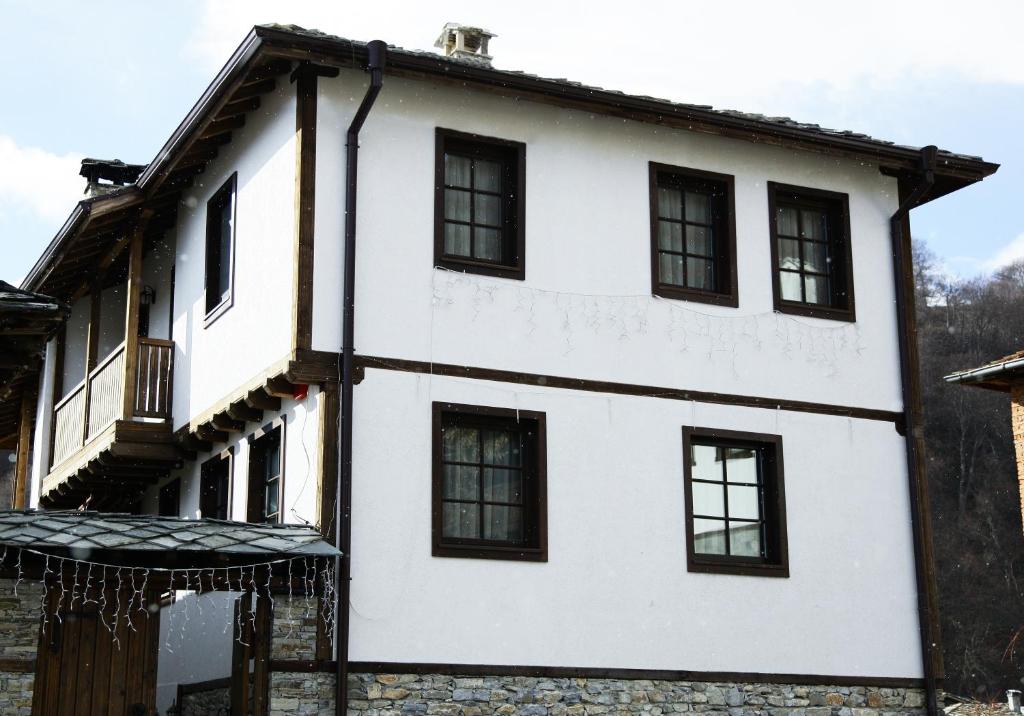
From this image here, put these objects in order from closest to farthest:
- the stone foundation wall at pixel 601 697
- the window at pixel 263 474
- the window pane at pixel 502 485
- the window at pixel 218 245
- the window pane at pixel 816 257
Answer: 1. the stone foundation wall at pixel 601 697
2. the window pane at pixel 502 485
3. the window at pixel 263 474
4. the window at pixel 218 245
5. the window pane at pixel 816 257

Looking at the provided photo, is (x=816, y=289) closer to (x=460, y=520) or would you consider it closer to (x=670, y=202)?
(x=670, y=202)

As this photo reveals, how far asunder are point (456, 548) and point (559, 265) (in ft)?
9.74

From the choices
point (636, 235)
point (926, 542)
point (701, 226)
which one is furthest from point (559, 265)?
point (926, 542)

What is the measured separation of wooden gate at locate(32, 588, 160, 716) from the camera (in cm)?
1135

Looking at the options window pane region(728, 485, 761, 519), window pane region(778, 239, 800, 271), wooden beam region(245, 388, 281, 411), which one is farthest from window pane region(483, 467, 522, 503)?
window pane region(778, 239, 800, 271)

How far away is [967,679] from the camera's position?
46.7 metres

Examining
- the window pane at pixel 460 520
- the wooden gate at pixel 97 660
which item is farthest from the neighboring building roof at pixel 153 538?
the window pane at pixel 460 520

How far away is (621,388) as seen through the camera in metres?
13.8

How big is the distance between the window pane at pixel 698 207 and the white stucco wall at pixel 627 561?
6.73 ft

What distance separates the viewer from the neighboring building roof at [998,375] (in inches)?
638

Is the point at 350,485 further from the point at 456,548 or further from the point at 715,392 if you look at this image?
the point at 715,392

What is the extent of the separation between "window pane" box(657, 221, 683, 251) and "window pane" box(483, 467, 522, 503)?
9.73ft

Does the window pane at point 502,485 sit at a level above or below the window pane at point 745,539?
above

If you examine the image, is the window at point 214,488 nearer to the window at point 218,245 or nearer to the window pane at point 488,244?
the window at point 218,245
